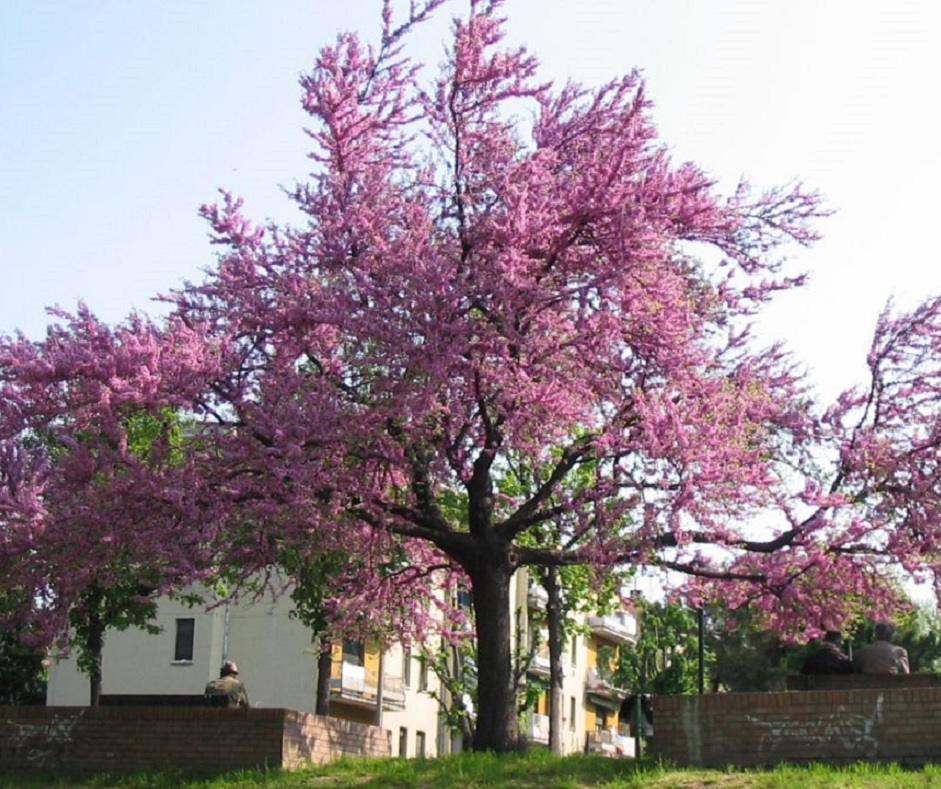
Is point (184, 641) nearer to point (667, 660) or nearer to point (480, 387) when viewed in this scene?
point (667, 660)

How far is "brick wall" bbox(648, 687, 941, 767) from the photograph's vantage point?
46.3ft

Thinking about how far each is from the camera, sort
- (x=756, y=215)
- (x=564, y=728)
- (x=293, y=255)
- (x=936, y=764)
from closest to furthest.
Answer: (x=936, y=764) → (x=293, y=255) → (x=756, y=215) → (x=564, y=728)

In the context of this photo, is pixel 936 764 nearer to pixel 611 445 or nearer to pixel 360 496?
pixel 611 445

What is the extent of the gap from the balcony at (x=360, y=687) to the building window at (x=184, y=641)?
5.06 metres

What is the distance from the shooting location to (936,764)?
1375 cm

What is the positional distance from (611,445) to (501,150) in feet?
13.4

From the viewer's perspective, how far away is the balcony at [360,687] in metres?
46.0

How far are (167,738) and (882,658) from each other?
9.26 metres

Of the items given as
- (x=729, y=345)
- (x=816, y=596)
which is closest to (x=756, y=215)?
(x=729, y=345)

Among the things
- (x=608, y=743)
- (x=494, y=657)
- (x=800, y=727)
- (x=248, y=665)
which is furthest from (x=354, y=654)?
(x=800, y=727)

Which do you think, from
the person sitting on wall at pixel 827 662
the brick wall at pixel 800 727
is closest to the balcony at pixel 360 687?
the person sitting on wall at pixel 827 662

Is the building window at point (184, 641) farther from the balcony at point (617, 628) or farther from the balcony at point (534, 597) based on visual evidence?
the balcony at point (617, 628)

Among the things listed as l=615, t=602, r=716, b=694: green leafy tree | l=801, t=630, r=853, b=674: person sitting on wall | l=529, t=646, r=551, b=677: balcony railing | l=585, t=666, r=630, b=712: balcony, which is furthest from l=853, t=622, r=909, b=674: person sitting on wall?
l=585, t=666, r=630, b=712: balcony

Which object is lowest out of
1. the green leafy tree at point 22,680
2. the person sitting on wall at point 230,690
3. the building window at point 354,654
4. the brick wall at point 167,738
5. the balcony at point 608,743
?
the balcony at point 608,743
